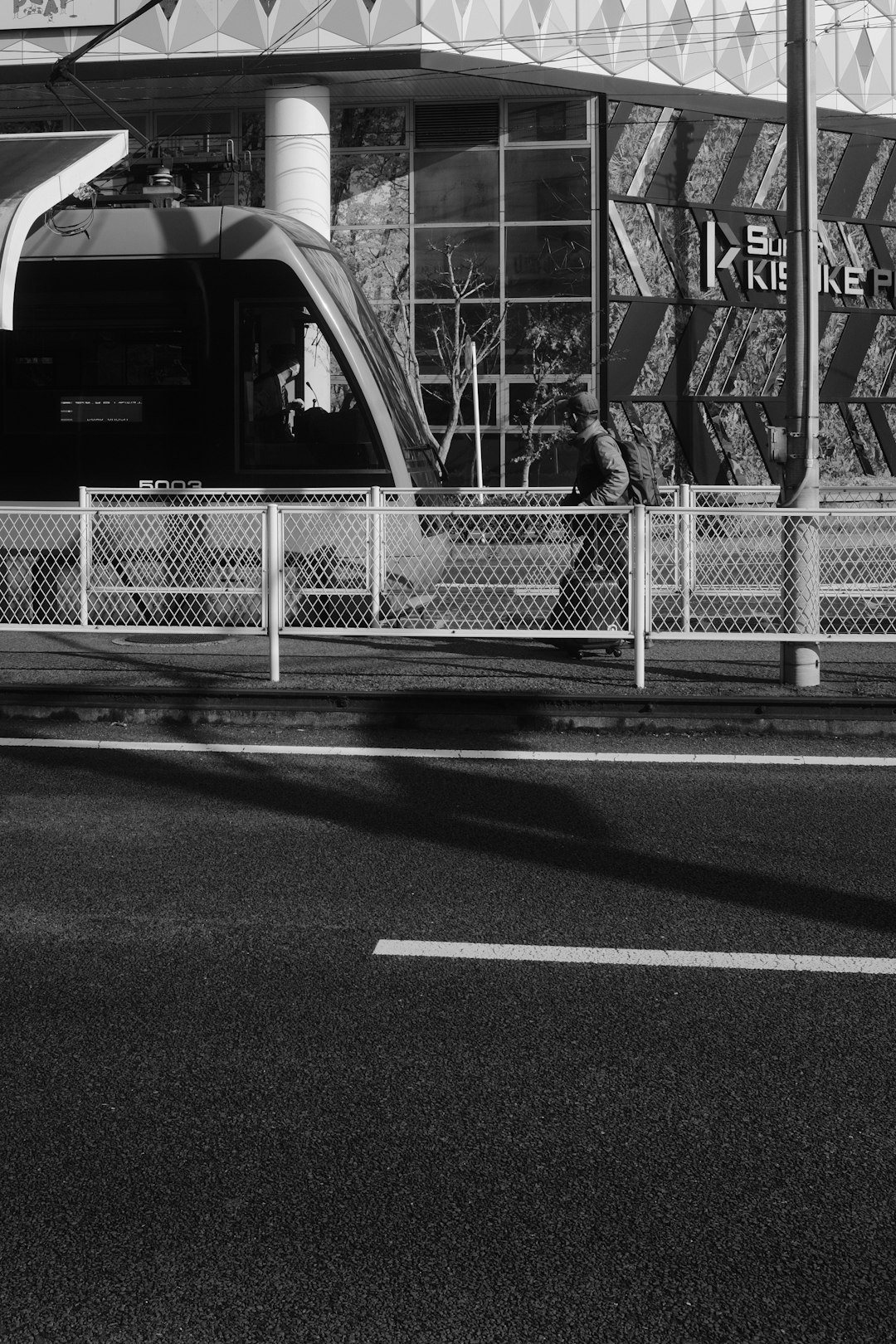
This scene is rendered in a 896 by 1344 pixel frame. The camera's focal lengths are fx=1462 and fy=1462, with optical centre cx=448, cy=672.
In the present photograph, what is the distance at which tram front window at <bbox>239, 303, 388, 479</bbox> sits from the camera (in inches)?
520

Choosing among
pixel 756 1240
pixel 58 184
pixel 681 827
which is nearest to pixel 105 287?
pixel 58 184

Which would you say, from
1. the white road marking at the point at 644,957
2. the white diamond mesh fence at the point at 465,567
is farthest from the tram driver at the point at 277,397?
the white road marking at the point at 644,957

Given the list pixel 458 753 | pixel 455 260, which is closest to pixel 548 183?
pixel 455 260

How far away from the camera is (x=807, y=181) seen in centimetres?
970

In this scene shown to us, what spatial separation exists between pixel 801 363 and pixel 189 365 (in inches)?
237

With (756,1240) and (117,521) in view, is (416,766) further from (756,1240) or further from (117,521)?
(756,1240)

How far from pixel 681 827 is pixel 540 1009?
7.78ft

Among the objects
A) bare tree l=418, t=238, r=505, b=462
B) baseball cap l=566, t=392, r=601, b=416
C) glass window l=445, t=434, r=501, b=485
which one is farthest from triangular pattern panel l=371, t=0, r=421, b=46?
baseball cap l=566, t=392, r=601, b=416

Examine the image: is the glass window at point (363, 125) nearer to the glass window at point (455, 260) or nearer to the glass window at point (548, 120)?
the glass window at point (455, 260)

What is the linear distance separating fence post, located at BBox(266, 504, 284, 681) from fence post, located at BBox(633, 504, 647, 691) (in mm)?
2485

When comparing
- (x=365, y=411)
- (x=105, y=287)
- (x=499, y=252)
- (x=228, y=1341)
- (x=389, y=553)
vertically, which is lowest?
(x=228, y=1341)

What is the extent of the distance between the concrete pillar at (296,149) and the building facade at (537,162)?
0.04 metres

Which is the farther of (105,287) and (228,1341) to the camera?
(105,287)

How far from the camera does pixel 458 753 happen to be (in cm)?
834
